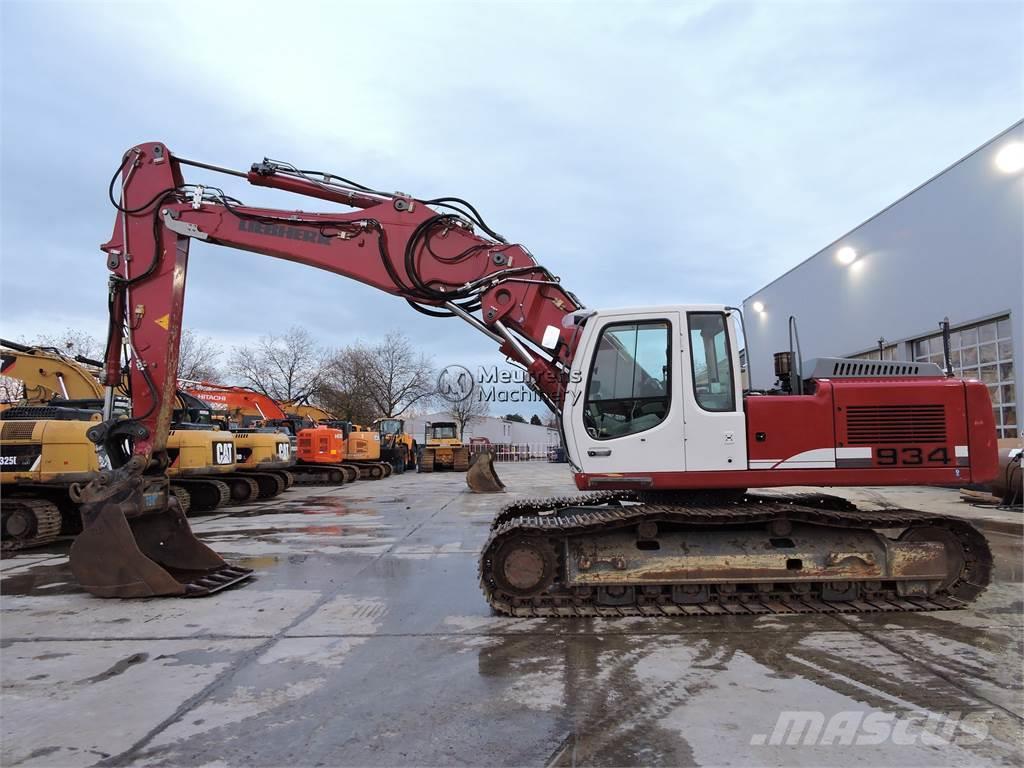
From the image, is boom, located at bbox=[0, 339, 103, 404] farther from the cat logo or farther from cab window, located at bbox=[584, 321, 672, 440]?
cab window, located at bbox=[584, 321, 672, 440]

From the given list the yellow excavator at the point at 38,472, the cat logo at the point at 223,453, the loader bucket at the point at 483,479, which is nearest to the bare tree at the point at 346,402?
the loader bucket at the point at 483,479

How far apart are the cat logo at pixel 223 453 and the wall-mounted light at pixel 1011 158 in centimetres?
1811

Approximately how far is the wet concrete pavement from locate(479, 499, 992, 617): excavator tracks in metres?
0.20

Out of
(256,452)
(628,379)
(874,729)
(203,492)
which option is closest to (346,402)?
(256,452)

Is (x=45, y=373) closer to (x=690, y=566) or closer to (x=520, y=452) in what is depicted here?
(x=690, y=566)

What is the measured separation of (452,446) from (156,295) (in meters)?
26.3

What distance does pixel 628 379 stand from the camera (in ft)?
17.8

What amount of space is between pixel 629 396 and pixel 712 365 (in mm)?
741

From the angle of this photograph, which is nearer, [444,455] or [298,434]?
[298,434]

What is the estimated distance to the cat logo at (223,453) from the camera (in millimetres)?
12617

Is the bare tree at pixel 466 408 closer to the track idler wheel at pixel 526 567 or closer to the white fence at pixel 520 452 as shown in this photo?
the white fence at pixel 520 452

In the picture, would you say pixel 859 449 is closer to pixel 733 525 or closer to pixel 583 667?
pixel 733 525

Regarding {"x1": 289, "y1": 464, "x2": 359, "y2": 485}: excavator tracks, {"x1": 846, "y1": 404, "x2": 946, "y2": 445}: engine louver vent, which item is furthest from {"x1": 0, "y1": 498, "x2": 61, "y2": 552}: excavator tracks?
{"x1": 289, "y1": 464, "x2": 359, "y2": 485}: excavator tracks

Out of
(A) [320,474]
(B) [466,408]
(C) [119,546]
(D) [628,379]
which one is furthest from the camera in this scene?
(B) [466,408]
